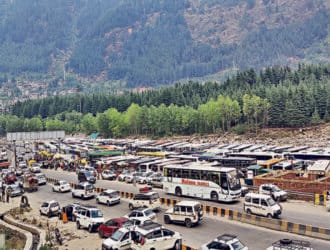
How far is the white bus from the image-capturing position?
36.6m

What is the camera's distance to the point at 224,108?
11269 cm

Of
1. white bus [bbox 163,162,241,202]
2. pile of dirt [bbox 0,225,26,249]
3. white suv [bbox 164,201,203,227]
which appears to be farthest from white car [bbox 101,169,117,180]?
white suv [bbox 164,201,203,227]

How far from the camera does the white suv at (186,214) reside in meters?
29.9

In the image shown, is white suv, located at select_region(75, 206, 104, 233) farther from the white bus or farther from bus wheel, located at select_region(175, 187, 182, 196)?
bus wheel, located at select_region(175, 187, 182, 196)

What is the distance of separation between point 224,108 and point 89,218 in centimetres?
8477

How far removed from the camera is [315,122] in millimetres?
101250

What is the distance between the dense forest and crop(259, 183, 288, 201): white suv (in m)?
68.1

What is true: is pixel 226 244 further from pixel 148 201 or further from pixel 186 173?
pixel 186 173

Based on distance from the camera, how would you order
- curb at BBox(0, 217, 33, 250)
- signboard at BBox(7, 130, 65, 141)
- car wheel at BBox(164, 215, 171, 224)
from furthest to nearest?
signboard at BBox(7, 130, 65, 141), car wheel at BBox(164, 215, 171, 224), curb at BBox(0, 217, 33, 250)

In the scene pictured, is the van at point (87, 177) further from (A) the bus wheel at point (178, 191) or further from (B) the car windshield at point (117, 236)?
(B) the car windshield at point (117, 236)

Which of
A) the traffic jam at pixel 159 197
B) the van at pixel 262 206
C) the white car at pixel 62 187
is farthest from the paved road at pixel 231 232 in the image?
the white car at pixel 62 187

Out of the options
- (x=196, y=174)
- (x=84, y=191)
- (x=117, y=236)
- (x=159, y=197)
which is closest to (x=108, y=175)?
(x=84, y=191)

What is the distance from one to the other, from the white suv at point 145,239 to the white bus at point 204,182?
492 inches

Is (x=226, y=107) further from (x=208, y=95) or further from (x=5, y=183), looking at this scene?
(x=5, y=183)
